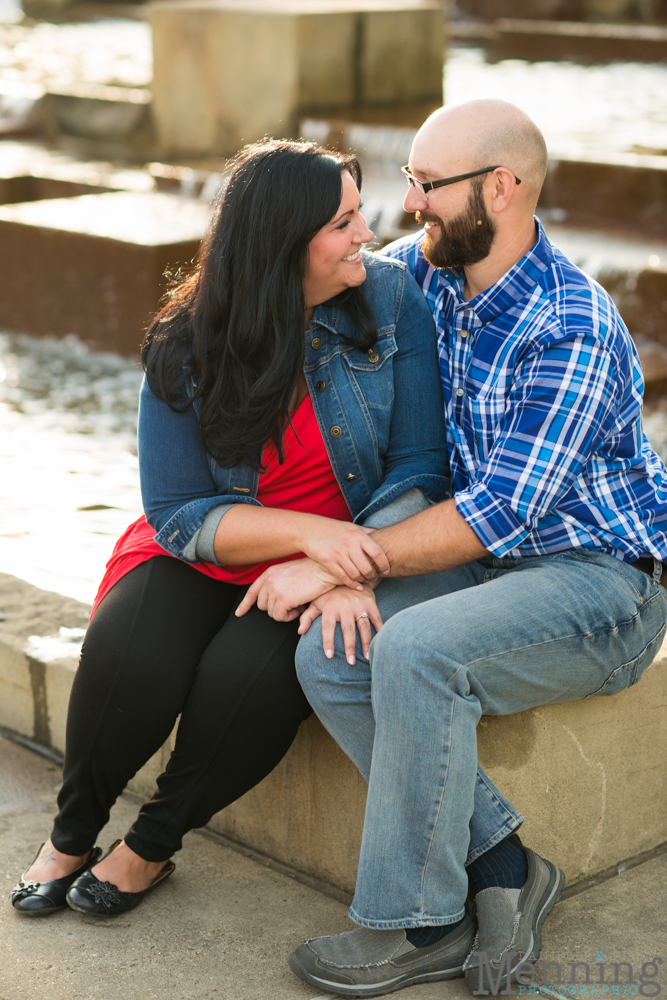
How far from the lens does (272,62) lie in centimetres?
917

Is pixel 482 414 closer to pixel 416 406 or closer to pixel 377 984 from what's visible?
pixel 416 406

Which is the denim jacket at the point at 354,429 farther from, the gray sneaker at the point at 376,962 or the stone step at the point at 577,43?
the stone step at the point at 577,43

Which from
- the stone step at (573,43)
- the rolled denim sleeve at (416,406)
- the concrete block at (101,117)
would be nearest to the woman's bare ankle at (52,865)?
the rolled denim sleeve at (416,406)

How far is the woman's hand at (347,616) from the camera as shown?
231cm

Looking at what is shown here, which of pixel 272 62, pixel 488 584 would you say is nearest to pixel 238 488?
pixel 488 584

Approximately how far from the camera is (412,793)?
2129 millimetres

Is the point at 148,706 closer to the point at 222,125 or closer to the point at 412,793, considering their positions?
the point at 412,793

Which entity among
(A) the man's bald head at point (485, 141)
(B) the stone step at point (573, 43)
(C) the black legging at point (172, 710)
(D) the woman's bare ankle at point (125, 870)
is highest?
(A) the man's bald head at point (485, 141)

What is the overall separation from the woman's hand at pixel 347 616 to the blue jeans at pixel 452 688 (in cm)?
2

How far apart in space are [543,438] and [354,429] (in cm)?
48

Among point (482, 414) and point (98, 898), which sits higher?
point (482, 414)

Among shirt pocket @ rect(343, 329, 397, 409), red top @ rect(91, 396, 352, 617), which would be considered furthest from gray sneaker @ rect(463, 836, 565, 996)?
shirt pocket @ rect(343, 329, 397, 409)

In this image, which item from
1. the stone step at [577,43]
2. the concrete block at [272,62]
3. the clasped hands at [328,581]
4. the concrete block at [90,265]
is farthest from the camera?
the stone step at [577,43]

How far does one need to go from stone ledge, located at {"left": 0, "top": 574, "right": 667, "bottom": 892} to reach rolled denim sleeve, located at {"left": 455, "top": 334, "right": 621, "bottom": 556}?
387mm
